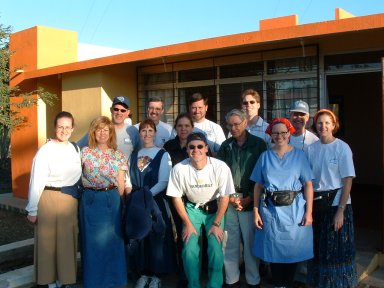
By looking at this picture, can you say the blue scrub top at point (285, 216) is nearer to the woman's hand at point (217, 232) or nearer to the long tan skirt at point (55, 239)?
the woman's hand at point (217, 232)

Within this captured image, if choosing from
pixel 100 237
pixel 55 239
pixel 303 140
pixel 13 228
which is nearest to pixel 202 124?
pixel 303 140

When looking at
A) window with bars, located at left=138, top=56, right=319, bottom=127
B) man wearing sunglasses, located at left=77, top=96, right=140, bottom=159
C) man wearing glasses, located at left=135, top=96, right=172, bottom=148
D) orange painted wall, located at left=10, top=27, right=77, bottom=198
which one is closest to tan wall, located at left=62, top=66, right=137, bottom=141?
window with bars, located at left=138, top=56, right=319, bottom=127

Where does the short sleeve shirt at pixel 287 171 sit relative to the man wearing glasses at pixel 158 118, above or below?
below

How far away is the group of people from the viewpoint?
3678mm

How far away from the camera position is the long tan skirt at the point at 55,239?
3.89 meters

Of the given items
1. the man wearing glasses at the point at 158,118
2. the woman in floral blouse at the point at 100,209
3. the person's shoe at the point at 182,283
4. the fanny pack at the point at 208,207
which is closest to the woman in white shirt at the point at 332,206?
the fanny pack at the point at 208,207

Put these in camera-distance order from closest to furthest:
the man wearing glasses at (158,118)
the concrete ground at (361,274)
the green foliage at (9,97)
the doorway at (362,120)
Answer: the concrete ground at (361,274), the man wearing glasses at (158,118), the green foliage at (9,97), the doorway at (362,120)

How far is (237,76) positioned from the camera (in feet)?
22.8

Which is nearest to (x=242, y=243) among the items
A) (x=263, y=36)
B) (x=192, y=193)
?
(x=192, y=193)

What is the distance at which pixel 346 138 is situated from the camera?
424 inches

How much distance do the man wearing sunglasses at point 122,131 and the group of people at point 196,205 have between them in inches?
9.0

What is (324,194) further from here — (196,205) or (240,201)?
(196,205)

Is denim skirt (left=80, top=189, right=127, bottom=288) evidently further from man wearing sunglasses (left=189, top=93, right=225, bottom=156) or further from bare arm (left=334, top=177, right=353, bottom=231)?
bare arm (left=334, top=177, right=353, bottom=231)

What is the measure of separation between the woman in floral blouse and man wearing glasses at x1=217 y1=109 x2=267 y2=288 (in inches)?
41.4
